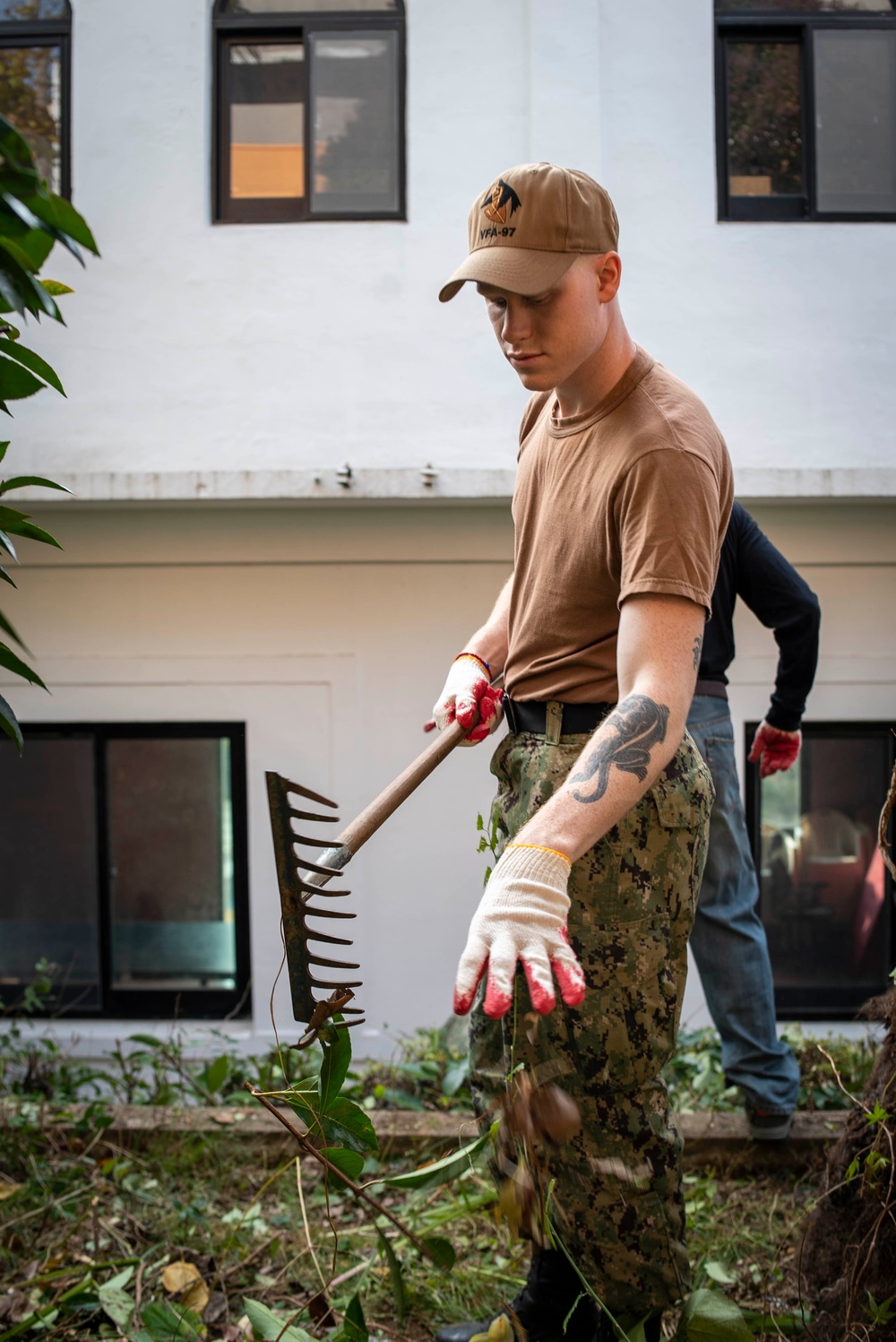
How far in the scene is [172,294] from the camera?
4234 millimetres

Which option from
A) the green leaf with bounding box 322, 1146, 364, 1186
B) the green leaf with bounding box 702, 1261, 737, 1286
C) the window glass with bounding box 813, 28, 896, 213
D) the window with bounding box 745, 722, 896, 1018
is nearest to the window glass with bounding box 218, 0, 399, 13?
the window glass with bounding box 813, 28, 896, 213

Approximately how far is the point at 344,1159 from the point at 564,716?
2.79 feet

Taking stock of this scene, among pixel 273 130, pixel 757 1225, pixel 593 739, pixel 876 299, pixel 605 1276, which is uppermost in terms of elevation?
pixel 273 130

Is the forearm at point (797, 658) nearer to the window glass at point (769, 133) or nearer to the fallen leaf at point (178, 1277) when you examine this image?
the fallen leaf at point (178, 1277)

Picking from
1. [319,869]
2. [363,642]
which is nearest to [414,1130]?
[319,869]

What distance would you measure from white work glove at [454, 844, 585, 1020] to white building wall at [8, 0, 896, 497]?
2.96 metres

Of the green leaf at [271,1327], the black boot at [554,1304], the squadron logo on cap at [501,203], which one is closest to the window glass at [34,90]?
the squadron logo on cap at [501,203]

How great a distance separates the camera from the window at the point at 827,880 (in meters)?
4.77

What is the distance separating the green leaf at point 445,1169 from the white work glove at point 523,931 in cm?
38

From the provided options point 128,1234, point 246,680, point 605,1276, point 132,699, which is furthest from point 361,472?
point 605,1276

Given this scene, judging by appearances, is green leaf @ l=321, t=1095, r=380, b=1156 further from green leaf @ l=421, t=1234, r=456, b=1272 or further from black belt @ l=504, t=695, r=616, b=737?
black belt @ l=504, t=695, r=616, b=737

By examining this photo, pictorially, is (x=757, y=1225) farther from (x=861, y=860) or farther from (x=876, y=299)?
(x=876, y=299)

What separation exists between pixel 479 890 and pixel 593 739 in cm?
299

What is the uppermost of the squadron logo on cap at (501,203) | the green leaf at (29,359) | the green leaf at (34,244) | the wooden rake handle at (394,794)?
the squadron logo on cap at (501,203)
